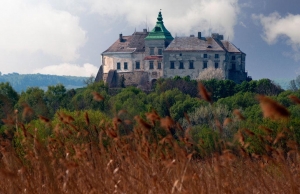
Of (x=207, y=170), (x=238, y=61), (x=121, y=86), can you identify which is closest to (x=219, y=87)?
(x=238, y=61)

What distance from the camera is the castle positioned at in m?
84.9

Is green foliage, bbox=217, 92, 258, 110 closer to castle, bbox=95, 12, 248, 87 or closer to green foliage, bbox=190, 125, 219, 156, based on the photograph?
castle, bbox=95, 12, 248, 87

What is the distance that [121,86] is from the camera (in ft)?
283

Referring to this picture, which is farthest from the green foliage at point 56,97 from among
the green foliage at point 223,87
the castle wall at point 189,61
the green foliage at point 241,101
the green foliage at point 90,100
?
the green foliage at point 223,87

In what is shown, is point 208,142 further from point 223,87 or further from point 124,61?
point 124,61

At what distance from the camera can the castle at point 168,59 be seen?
3342 inches

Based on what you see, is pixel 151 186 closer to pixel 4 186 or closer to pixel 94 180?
pixel 94 180

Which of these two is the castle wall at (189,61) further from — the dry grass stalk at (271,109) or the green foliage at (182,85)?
the dry grass stalk at (271,109)

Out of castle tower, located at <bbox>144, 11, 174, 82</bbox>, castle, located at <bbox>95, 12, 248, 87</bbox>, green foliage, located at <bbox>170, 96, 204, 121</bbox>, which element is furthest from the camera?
castle tower, located at <bbox>144, 11, 174, 82</bbox>

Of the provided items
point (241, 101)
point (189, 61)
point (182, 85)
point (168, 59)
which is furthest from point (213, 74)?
point (241, 101)

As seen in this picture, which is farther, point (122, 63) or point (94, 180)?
point (122, 63)

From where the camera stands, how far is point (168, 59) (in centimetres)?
8456

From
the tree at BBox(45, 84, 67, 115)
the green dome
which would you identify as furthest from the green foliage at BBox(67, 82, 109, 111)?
the green dome

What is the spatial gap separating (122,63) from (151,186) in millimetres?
83771
